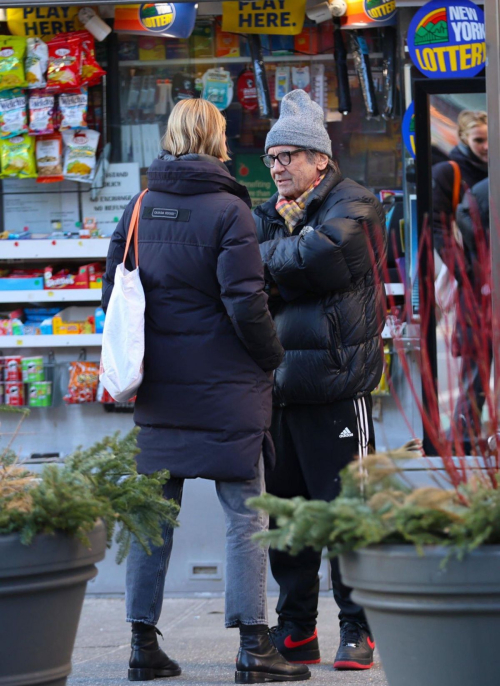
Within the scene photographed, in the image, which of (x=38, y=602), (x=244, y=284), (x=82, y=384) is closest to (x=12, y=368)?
(x=82, y=384)

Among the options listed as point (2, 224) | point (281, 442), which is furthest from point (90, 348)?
point (281, 442)

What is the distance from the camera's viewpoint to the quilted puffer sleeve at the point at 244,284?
141 inches

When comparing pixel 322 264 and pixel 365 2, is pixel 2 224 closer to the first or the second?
pixel 365 2

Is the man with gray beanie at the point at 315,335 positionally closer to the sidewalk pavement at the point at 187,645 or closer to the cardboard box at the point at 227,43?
the sidewalk pavement at the point at 187,645

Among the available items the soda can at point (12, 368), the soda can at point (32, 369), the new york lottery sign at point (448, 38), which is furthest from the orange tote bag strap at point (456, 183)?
the soda can at point (12, 368)

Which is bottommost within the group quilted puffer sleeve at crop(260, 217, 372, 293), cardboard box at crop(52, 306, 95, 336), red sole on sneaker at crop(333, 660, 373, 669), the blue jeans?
red sole on sneaker at crop(333, 660, 373, 669)

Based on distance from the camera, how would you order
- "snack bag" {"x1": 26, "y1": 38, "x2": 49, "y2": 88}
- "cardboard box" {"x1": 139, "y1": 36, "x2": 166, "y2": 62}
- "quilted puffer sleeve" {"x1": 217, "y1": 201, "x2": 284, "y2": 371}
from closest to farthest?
"quilted puffer sleeve" {"x1": 217, "y1": 201, "x2": 284, "y2": 371}
"snack bag" {"x1": 26, "y1": 38, "x2": 49, "y2": 88}
"cardboard box" {"x1": 139, "y1": 36, "x2": 166, "y2": 62}

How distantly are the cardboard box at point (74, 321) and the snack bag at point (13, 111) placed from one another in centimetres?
107

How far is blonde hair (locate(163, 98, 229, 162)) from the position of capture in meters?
3.75

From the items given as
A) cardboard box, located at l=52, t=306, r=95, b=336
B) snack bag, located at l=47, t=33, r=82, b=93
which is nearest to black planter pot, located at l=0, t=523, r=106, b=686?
cardboard box, located at l=52, t=306, r=95, b=336

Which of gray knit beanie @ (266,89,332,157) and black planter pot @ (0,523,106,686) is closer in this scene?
black planter pot @ (0,523,106,686)

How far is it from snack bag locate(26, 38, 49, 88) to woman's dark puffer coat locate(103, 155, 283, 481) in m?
2.35

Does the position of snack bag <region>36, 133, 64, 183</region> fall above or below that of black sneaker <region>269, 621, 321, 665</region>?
above

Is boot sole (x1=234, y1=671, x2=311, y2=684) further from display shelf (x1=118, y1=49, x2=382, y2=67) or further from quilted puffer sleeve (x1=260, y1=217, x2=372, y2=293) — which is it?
display shelf (x1=118, y1=49, x2=382, y2=67)
